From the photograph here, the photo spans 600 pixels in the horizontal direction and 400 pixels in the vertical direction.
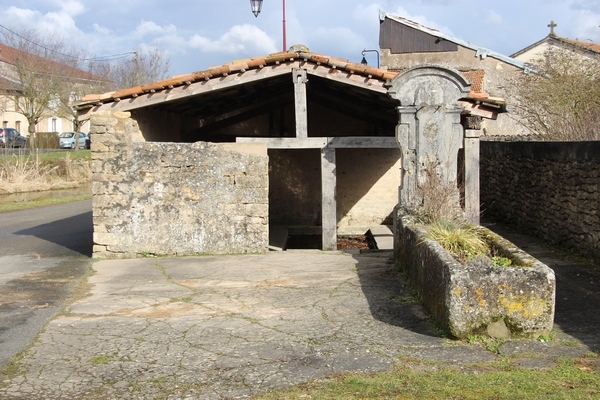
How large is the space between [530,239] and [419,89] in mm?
4295

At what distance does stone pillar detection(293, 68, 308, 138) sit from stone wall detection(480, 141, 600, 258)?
4.24 metres

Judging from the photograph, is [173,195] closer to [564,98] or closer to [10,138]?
[564,98]

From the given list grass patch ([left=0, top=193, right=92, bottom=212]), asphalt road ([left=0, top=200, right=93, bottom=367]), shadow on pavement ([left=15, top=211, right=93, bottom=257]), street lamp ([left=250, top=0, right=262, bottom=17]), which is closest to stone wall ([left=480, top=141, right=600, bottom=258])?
street lamp ([left=250, top=0, right=262, bottom=17])

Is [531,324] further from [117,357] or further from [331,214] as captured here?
[331,214]

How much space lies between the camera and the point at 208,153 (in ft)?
35.6

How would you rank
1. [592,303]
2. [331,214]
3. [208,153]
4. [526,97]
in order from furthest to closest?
[526,97] < [331,214] < [208,153] < [592,303]

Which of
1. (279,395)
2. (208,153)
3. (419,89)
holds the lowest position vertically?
(279,395)

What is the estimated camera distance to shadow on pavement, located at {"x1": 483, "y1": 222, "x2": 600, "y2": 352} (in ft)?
20.4

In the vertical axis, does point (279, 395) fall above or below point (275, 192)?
below

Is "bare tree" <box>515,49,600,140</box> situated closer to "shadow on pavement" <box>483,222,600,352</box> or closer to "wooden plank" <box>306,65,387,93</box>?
"shadow on pavement" <box>483,222,600,352</box>

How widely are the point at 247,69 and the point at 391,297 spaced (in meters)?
5.01

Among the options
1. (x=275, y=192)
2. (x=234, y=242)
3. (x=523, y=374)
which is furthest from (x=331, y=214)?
(x=523, y=374)

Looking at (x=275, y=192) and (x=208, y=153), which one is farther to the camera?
(x=275, y=192)

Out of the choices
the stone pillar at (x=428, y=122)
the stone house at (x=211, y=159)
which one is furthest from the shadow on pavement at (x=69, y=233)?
the stone pillar at (x=428, y=122)
